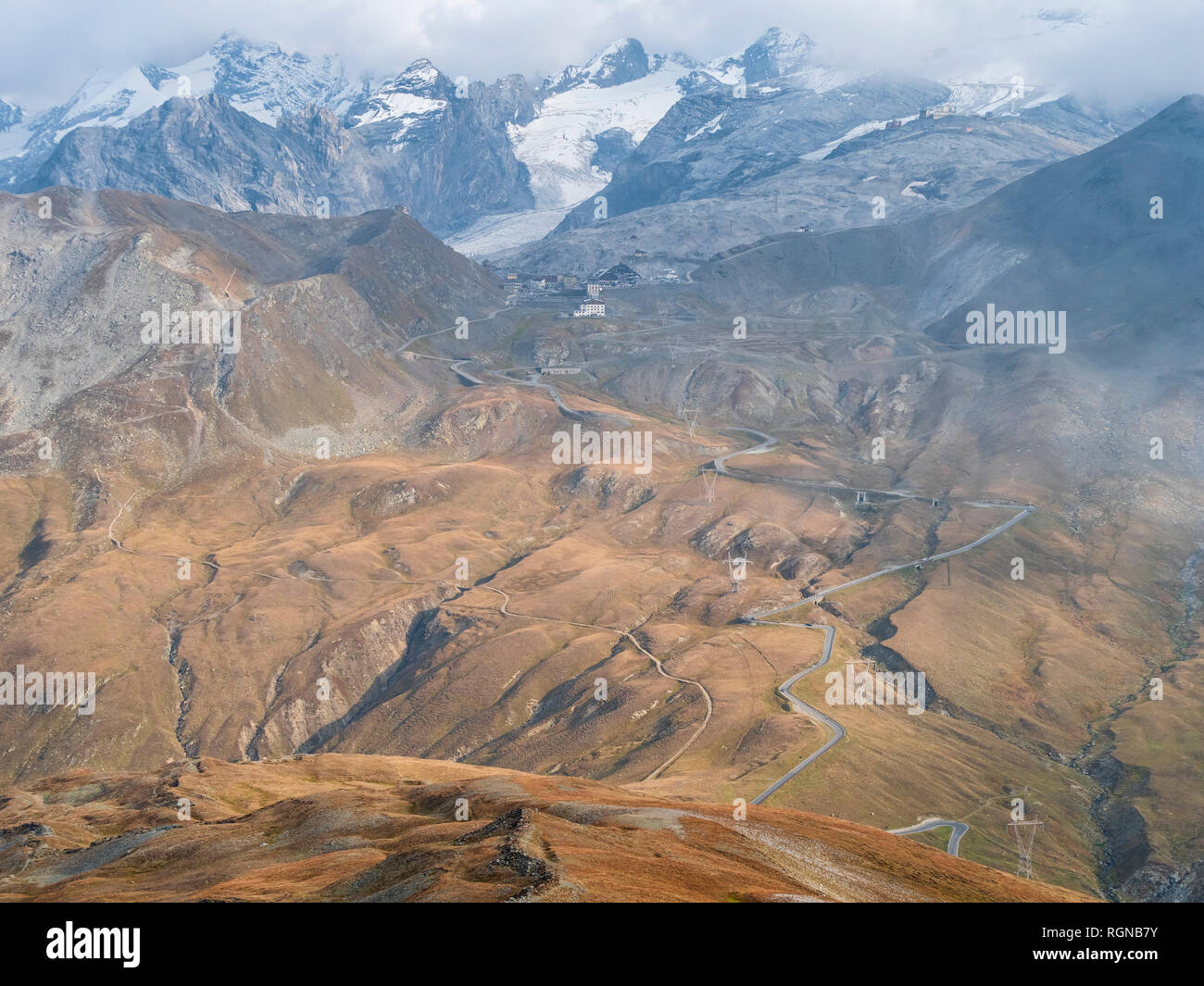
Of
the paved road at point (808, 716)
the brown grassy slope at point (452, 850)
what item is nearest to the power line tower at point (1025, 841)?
the paved road at point (808, 716)

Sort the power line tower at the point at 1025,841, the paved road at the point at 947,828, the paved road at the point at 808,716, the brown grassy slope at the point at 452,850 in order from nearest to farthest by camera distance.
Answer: the brown grassy slope at the point at 452,850, the power line tower at the point at 1025,841, the paved road at the point at 947,828, the paved road at the point at 808,716

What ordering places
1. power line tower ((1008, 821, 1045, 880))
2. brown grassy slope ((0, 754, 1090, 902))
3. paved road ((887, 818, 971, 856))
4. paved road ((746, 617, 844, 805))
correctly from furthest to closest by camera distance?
1. paved road ((746, 617, 844, 805))
2. paved road ((887, 818, 971, 856))
3. power line tower ((1008, 821, 1045, 880))
4. brown grassy slope ((0, 754, 1090, 902))

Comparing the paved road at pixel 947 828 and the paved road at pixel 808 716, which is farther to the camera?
the paved road at pixel 808 716

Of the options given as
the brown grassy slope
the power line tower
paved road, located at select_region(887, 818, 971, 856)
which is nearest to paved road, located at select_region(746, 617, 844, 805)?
paved road, located at select_region(887, 818, 971, 856)

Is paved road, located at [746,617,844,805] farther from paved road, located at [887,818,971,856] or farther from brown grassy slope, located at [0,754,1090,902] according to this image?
brown grassy slope, located at [0,754,1090,902]

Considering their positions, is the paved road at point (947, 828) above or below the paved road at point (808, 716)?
below

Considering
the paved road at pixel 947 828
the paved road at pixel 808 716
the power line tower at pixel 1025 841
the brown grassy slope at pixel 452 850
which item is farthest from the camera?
the paved road at pixel 808 716

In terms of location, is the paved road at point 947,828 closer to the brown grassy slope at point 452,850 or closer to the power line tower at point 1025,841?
the power line tower at point 1025,841

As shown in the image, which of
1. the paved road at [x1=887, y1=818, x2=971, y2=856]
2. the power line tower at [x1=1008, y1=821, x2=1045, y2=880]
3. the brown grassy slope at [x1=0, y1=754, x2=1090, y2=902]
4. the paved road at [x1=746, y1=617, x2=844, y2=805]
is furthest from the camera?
the paved road at [x1=746, y1=617, x2=844, y2=805]
